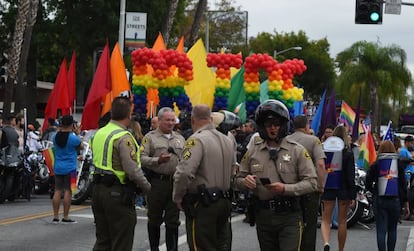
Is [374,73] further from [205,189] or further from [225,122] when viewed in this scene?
[205,189]

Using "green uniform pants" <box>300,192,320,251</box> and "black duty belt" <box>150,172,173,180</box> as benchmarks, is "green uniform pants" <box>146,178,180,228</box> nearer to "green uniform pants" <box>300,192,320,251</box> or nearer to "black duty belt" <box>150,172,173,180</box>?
"black duty belt" <box>150,172,173,180</box>

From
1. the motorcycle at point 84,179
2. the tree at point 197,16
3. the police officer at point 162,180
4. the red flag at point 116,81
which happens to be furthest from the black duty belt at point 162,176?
the tree at point 197,16

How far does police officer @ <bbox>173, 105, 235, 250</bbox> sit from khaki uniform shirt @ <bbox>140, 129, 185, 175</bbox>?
2241mm

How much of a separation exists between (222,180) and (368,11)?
1319 cm

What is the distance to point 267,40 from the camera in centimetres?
8600

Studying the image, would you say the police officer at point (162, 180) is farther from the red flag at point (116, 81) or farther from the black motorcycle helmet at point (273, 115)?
the red flag at point (116, 81)

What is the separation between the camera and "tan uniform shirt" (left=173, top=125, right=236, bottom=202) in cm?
799

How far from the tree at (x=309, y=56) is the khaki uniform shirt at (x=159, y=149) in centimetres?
7221

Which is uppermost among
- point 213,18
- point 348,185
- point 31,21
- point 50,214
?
point 213,18

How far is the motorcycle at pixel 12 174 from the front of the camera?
57.3 feet

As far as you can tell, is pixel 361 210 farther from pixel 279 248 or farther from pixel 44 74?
pixel 44 74

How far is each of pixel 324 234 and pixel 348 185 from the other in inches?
28.9

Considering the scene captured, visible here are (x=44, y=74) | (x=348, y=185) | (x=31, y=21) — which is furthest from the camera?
(x=44, y=74)

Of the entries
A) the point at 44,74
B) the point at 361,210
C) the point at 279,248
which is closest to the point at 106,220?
the point at 279,248
